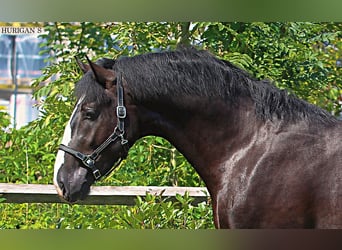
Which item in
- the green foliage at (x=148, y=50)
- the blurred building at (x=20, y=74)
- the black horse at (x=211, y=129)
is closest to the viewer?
the black horse at (x=211, y=129)

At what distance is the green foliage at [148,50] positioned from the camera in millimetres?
4914

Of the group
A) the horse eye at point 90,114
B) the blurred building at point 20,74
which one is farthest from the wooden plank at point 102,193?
the horse eye at point 90,114

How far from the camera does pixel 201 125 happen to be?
3.17 m

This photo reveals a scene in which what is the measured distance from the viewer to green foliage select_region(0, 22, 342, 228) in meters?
4.91

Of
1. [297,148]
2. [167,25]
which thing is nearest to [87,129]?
[297,148]

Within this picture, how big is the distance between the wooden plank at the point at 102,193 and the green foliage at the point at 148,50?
17 cm

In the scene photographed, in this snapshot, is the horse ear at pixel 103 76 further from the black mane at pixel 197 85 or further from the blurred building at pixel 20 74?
the blurred building at pixel 20 74

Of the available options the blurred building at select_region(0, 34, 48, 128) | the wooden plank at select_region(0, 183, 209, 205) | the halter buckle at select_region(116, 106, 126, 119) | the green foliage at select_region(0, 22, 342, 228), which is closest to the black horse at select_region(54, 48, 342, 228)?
the halter buckle at select_region(116, 106, 126, 119)

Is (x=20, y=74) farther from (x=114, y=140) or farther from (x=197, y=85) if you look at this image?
(x=197, y=85)

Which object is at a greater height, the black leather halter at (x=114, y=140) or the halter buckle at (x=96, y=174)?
the black leather halter at (x=114, y=140)

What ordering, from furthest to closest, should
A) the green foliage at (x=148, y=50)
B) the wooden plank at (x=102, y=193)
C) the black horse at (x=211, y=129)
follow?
the green foliage at (x=148, y=50)
the wooden plank at (x=102, y=193)
the black horse at (x=211, y=129)

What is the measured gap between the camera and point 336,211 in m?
2.86

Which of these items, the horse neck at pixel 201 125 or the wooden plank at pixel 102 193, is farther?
the wooden plank at pixel 102 193

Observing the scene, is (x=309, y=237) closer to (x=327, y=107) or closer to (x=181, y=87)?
(x=181, y=87)
